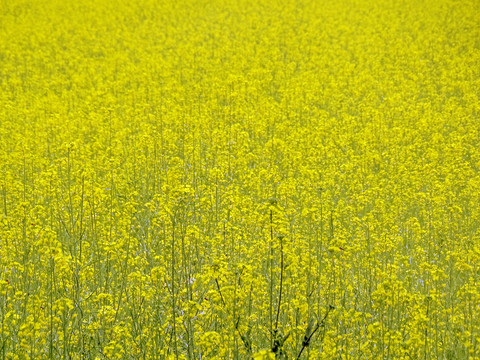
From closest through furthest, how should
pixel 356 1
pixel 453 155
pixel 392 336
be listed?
pixel 392 336 → pixel 453 155 → pixel 356 1

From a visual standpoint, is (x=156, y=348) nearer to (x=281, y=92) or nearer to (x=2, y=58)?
(x=281, y=92)

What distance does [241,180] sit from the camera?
8.95 metres

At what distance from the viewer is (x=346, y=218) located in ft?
25.9

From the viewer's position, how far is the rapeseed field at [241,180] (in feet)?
15.3

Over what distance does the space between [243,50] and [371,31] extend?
5.61 m

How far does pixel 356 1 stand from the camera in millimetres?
25516

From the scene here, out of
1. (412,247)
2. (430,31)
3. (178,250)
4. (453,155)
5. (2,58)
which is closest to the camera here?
(178,250)

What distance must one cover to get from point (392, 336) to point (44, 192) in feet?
18.4

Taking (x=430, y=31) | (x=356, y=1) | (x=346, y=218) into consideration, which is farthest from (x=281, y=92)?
(x=356, y=1)

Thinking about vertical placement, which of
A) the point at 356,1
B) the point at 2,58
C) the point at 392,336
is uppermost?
the point at 356,1

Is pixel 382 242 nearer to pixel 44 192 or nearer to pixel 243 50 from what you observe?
pixel 44 192

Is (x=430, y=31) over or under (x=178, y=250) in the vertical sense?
over

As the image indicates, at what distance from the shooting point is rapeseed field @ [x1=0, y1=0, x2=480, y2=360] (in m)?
4.68

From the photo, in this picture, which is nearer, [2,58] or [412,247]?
[412,247]
